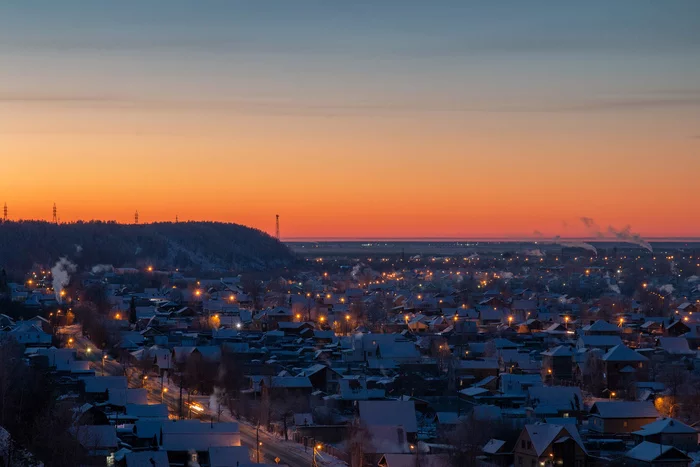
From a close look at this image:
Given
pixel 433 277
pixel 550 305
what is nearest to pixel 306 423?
pixel 550 305

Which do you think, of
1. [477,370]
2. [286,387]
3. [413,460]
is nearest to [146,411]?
[286,387]

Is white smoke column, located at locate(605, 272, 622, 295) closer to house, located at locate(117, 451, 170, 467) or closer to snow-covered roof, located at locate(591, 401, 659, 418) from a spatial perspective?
snow-covered roof, located at locate(591, 401, 659, 418)

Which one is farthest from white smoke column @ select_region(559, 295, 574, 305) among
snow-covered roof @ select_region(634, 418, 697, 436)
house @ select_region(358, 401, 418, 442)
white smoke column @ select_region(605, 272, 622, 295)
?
snow-covered roof @ select_region(634, 418, 697, 436)

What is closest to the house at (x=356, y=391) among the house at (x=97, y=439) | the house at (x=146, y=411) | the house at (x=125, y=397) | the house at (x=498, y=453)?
the house at (x=125, y=397)

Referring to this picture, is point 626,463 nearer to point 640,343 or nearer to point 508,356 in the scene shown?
point 508,356

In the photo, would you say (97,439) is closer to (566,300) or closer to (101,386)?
(101,386)

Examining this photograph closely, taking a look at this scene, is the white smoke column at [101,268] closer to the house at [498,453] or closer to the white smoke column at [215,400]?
the white smoke column at [215,400]
